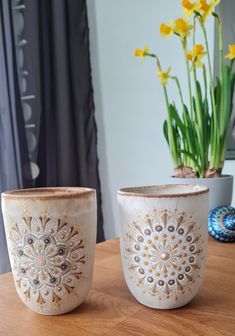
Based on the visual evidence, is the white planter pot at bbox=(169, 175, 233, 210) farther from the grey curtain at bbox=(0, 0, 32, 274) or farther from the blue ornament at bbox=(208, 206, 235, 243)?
the grey curtain at bbox=(0, 0, 32, 274)

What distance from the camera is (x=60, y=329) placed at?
318 millimetres

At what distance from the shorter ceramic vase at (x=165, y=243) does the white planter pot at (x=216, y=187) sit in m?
0.33

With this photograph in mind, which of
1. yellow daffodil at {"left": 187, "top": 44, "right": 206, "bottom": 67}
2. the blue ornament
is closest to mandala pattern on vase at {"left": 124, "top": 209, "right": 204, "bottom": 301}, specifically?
the blue ornament

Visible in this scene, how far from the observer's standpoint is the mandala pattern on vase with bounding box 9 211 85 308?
1.05 feet

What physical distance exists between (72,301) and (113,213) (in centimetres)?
121

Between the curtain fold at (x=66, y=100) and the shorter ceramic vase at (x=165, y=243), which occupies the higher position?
the curtain fold at (x=66, y=100)

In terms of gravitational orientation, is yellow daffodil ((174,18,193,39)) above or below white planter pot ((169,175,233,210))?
above

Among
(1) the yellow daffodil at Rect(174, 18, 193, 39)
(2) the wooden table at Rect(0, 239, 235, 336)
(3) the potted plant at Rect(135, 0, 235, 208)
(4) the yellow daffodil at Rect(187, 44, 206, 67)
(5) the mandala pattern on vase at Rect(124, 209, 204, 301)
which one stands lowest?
(2) the wooden table at Rect(0, 239, 235, 336)

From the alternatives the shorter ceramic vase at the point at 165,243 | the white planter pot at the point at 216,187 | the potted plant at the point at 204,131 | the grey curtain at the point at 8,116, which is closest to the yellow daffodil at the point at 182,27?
the potted plant at the point at 204,131

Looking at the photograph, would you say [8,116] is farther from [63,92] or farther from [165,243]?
[165,243]

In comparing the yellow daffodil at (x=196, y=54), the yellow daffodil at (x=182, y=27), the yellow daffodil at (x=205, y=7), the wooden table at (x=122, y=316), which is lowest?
the wooden table at (x=122, y=316)

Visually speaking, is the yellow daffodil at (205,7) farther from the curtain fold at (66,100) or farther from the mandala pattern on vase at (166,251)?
the curtain fold at (66,100)

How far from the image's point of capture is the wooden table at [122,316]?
0.32 metres

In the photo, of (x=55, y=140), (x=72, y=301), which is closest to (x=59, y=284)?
(x=72, y=301)
